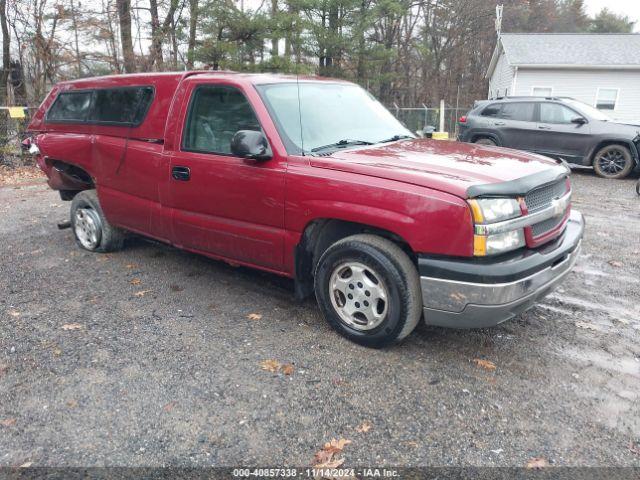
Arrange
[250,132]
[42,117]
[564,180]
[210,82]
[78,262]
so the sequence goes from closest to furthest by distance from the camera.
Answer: [250,132]
[564,180]
[210,82]
[78,262]
[42,117]

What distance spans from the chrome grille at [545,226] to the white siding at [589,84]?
2102 cm

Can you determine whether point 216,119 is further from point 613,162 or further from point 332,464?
point 613,162

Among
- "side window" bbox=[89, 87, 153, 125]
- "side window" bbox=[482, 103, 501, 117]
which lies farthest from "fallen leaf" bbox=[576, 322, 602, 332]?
"side window" bbox=[482, 103, 501, 117]

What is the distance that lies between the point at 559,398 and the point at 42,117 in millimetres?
6085

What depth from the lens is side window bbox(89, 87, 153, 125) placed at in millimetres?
4734

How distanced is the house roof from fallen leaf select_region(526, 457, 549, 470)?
73.1 feet

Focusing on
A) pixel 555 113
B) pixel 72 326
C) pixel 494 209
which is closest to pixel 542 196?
pixel 494 209

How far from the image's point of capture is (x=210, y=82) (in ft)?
13.8

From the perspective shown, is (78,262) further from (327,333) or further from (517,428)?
(517,428)

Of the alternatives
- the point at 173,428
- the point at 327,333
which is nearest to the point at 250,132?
the point at 327,333

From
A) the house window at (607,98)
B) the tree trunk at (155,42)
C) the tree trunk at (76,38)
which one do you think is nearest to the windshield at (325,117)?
the tree trunk at (155,42)

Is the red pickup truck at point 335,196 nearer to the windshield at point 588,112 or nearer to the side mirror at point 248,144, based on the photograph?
the side mirror at point 248,144

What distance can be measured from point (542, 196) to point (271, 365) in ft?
7.06

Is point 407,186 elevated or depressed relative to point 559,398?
elevated
